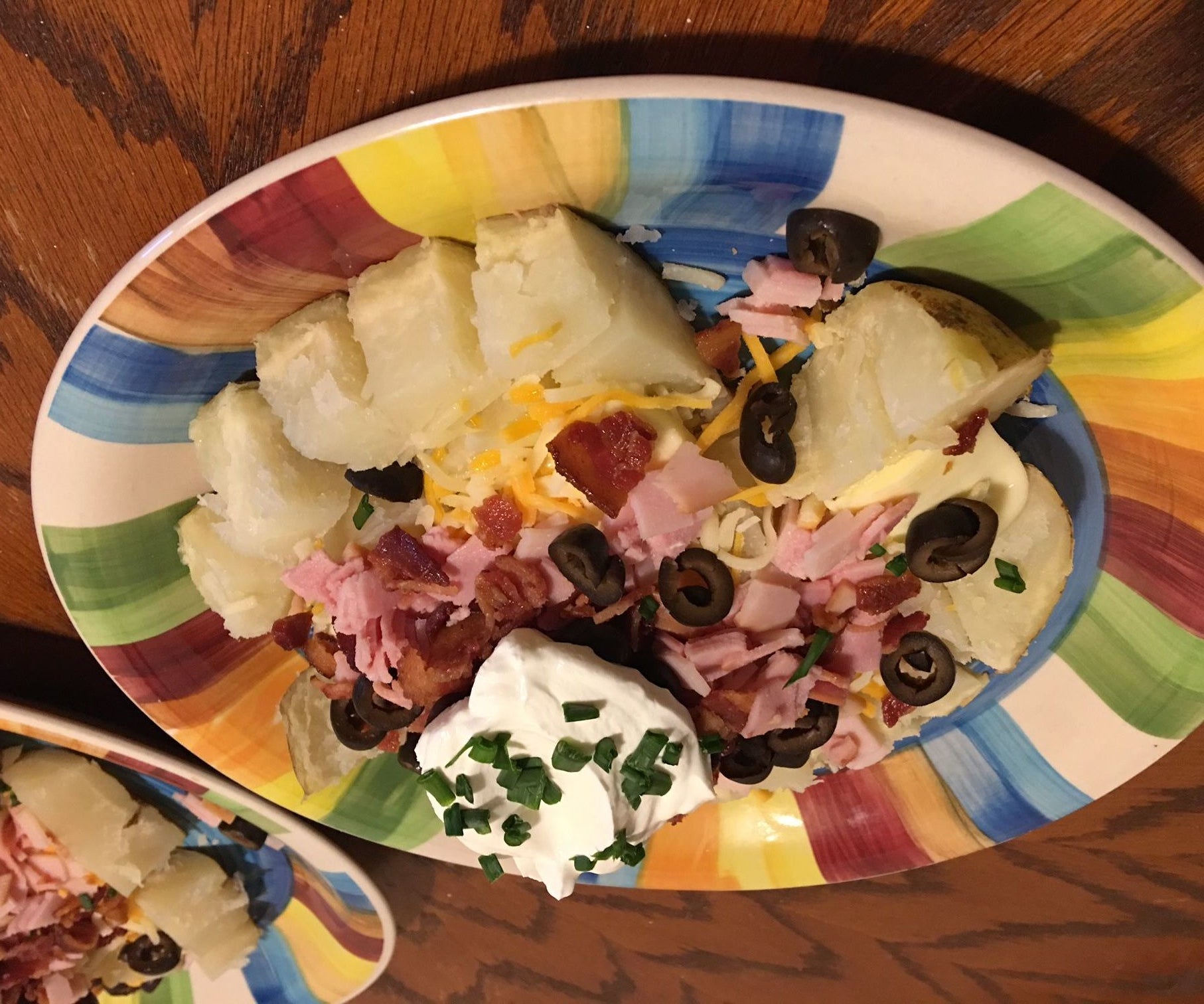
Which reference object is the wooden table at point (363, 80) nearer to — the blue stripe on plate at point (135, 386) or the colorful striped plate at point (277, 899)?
the blue stripe on plate at point (135, 386)

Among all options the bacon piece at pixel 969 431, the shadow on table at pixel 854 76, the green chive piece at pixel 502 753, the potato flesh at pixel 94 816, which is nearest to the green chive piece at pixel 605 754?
the green chive piece at pixel 502 753

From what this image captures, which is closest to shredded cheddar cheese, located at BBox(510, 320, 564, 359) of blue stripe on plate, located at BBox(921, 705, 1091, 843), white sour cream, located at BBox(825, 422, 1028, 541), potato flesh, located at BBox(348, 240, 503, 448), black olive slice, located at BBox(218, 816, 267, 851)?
potato flesh, located at BBox(348, 240, 503, 448)

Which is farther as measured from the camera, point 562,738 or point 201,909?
point 201,909

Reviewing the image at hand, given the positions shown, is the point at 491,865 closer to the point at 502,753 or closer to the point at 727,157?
the point at 502,753

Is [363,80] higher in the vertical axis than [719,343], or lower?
higher

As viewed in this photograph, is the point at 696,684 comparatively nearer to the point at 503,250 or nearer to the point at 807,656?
the point at 807,656

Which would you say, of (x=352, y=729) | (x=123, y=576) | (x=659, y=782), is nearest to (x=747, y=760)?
(x=659, y=782)
